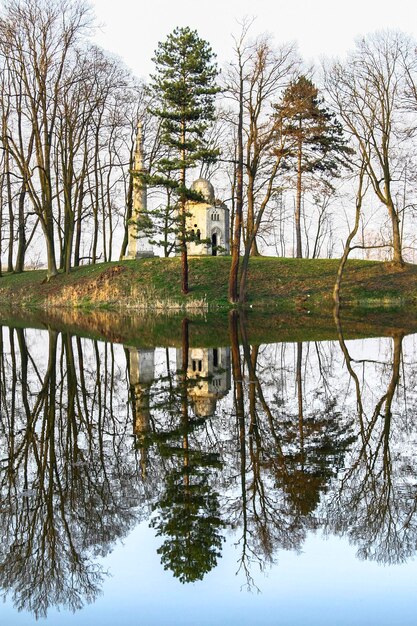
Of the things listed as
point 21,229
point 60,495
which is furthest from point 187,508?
point 21,229

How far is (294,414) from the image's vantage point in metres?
8.14

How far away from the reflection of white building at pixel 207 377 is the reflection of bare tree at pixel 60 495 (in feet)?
4.00

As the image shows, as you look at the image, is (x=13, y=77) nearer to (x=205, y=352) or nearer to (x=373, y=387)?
(x=205, y=352)

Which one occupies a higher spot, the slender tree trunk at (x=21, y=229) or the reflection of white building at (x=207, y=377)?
the slender tree trunk at (x=21, y=229)

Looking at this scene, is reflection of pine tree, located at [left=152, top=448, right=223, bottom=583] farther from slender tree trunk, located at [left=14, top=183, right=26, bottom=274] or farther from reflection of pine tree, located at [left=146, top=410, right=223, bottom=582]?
slender tree trunk, located at [left=14, top=183, right=26, bottom=274]

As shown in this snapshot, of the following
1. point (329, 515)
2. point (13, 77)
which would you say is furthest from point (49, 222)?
point (329, 515)

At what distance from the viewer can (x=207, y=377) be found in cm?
1101

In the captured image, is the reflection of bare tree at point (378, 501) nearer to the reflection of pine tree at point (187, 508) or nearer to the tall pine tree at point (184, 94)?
the reflection of pine tree at point (187, 508)

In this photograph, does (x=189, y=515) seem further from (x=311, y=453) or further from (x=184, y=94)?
(x=184, y=94)

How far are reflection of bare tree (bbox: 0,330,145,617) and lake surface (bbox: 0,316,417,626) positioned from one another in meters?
0.01

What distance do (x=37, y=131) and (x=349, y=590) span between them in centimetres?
3585

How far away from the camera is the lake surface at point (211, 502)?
3795mm

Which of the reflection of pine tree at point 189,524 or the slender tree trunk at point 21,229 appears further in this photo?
the slender tree trunk at point 21,229

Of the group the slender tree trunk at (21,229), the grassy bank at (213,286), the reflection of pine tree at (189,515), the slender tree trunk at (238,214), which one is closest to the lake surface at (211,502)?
the reflection of pine tree at (189,515)
